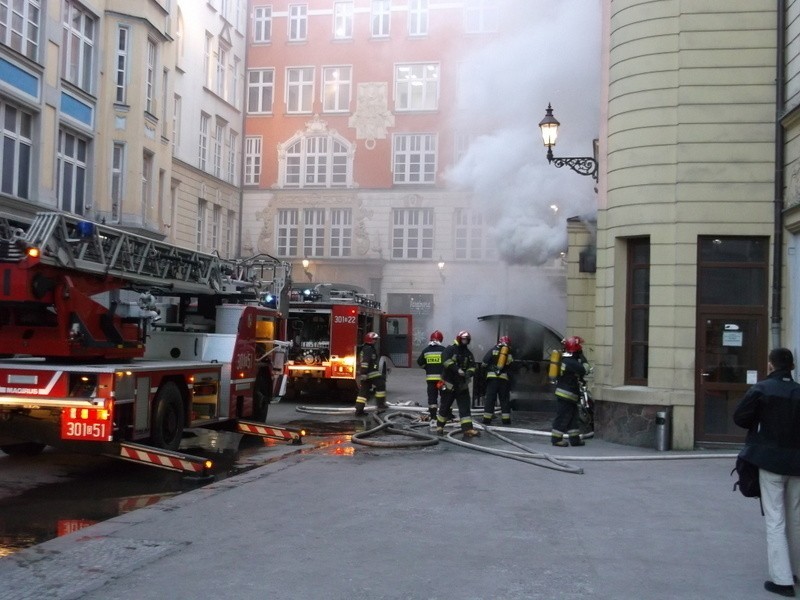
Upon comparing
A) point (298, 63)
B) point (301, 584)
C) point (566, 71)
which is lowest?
point (301, 584)

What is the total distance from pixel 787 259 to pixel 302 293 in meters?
10.4

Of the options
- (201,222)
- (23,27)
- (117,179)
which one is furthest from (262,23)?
(23,27)

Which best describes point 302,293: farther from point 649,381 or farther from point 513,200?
point 649,381

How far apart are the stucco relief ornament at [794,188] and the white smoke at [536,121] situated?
26.3 feet

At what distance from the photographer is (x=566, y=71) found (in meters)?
20.2

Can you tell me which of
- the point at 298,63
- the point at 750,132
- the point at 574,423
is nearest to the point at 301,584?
the point at 574,423

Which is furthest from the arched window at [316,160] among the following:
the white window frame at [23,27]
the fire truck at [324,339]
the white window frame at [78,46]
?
the fire truck at [324,339]

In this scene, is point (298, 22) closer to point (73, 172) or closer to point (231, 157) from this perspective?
point (231, 157)

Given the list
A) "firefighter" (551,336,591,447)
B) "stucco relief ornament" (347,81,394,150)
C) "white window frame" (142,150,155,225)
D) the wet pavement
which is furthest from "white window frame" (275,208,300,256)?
the wet pavement

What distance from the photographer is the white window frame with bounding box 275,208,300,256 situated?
39.3 metres

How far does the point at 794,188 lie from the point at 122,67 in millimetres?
→ 19320

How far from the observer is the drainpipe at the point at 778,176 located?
10422 mm

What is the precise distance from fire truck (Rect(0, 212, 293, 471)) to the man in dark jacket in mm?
5533

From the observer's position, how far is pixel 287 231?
39406 millimetres
